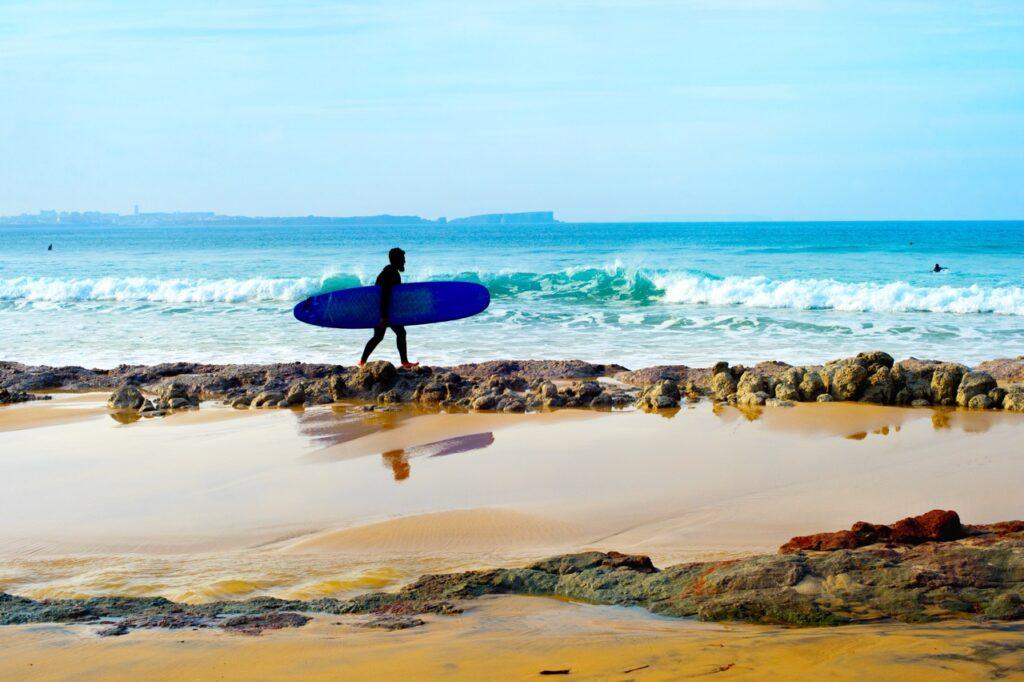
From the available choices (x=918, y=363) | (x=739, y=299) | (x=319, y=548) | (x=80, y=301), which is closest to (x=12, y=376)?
(x=319, y=548)

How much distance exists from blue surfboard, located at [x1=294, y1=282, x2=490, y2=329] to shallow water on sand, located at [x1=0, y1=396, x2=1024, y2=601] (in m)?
2.54

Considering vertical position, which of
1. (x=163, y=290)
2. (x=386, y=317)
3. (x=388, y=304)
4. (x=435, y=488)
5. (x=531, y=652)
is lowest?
(x=435, y=488)

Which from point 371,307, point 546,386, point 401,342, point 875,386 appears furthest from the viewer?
point 371,307

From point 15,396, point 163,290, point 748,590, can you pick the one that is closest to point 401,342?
point 15,396

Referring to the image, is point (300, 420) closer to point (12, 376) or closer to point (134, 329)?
point (12, 376)

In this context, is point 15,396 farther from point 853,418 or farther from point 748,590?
point 748,590

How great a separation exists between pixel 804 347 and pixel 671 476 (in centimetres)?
781

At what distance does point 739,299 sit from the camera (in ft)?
73.8

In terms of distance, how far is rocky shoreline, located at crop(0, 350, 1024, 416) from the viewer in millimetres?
8812

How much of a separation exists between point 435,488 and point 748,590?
2957 millimetres

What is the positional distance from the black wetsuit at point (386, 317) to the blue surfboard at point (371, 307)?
0.35 m

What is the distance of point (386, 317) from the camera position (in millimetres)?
10430

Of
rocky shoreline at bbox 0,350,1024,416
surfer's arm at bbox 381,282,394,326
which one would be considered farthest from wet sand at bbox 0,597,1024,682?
surfer's arm at bbox 381,282,394,326

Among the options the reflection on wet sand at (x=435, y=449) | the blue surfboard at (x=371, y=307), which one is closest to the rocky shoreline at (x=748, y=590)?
the reflection on wet sand at (x=435, y=449)
